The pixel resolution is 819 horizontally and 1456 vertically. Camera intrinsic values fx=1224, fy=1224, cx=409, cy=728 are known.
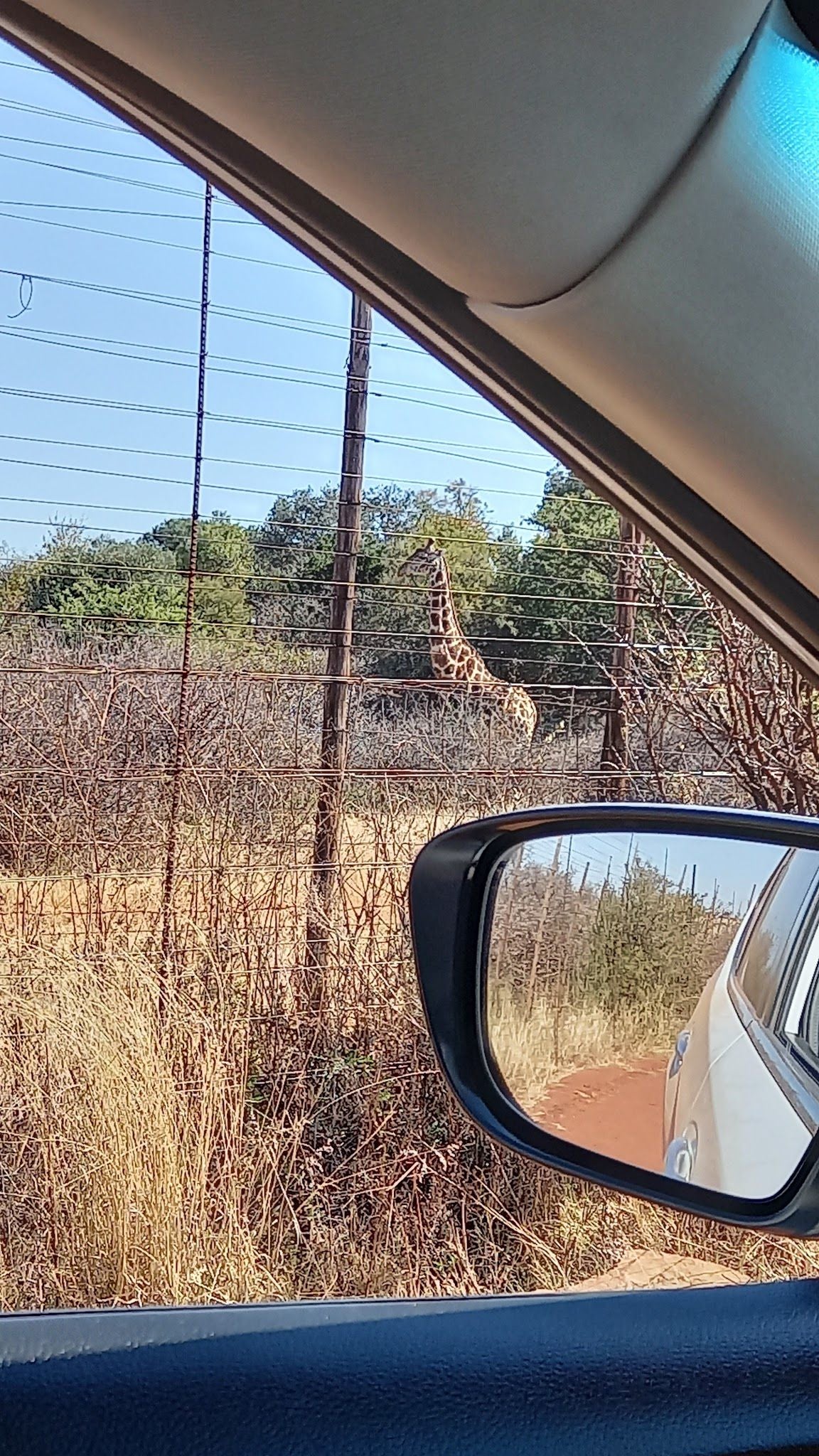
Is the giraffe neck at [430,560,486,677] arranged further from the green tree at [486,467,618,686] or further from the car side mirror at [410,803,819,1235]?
the car side mirror at [410,803,819,1235]

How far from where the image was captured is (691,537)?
20.8 inches

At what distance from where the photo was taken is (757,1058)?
56cm

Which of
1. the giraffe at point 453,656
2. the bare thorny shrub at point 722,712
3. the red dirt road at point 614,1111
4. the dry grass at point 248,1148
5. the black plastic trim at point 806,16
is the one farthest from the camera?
the giraffe at point 453,656

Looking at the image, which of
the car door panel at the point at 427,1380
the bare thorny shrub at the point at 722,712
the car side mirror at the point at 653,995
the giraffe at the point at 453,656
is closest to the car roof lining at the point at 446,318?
the car side mirror at the point at 653,995

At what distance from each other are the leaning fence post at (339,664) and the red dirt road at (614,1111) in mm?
1445

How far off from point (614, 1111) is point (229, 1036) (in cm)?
144

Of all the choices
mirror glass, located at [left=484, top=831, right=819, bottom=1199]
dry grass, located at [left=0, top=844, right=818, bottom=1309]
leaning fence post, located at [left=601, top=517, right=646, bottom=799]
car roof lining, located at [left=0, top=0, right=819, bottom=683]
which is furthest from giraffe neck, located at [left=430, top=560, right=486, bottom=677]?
car roof lining, located at [left=0, top=0, right=819, bottom=683]

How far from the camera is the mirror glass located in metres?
0.52

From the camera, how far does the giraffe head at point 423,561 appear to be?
230 centimetres

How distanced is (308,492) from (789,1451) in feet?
5.85

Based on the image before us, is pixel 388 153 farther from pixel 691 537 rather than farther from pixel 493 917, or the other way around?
pixel 493 917

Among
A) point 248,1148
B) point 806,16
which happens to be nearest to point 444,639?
point 248,1148

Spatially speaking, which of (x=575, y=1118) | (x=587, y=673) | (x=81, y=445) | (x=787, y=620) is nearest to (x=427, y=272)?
(x=787, y=620)

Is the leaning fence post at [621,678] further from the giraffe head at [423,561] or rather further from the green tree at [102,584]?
the green tree at [102,584]
